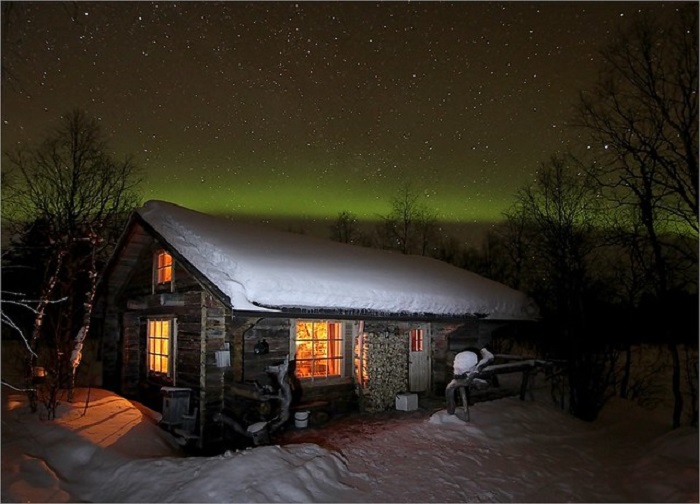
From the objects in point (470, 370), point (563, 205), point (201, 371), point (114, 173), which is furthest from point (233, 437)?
point (114, 173)

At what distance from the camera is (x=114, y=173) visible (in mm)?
25156

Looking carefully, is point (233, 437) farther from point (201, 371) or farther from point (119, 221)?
point (119, 221)

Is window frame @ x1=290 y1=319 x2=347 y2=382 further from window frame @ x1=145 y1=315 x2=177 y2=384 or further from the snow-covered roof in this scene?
window frame @ x1=145 y1=315 x2=177 y2=384

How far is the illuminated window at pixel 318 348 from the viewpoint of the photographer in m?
12.1

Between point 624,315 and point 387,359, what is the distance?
12.6 meters

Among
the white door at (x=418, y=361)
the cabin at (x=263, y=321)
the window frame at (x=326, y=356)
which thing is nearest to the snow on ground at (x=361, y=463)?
the cabin at (x=263, y=321)

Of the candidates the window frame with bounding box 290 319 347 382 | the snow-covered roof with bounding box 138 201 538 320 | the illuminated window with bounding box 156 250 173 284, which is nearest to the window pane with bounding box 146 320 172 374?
the illuminated window with bounding box 156 250 173 284

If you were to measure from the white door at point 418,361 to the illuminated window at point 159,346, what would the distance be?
6.67 metres

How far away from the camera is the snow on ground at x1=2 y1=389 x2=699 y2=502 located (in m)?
6.52

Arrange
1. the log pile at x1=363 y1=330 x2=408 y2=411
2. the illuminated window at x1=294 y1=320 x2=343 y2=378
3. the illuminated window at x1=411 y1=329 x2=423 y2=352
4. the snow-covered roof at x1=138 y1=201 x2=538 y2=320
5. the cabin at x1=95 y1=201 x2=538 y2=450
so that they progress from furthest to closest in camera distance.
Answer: the illuminated window at x1=411 y1=329 x2=423 y2=352 < the log pile at x1=363 y1=330 x2=408 y2=411 < the illuminated window at x1=294 y1=320 x2=343 y2=378 < the cabin at x1=95 y1=201 x2=538 y2=450 < the snow-covered roof at x1=138 y1=201 x2=538 y2=320

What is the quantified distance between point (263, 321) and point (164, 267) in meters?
3.85

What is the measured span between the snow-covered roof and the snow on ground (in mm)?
2881

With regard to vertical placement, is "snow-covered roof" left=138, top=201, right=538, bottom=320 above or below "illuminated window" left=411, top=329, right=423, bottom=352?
above

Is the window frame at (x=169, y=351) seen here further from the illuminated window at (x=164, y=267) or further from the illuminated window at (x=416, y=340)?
the illuminated window at (x=416, y=340)
